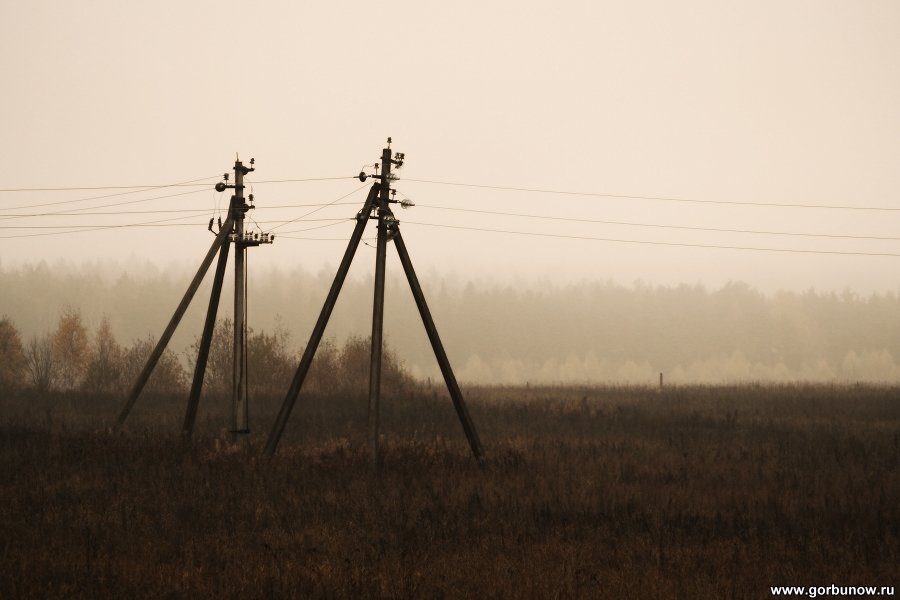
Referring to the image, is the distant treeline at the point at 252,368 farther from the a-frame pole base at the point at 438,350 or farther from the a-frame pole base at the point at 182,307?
the a-frame pole base at the point at 438,350

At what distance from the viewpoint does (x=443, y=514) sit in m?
13.1

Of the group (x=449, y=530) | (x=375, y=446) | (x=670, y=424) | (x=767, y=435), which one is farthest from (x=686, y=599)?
(x=670, y=424)

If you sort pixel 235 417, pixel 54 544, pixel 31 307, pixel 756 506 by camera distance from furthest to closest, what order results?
pixel 31 307 → pixel 235 417 → pixel 756 506 → pixel 54 544

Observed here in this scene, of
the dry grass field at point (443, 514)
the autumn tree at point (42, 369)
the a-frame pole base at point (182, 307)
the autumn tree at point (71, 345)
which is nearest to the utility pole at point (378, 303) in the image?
the dry grass field at point (443, 514)

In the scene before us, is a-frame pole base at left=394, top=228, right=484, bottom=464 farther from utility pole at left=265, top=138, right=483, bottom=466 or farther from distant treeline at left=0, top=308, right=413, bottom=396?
distant treeline at left=0, top=308, right=413, bottom=396

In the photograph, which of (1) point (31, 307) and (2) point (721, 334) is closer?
(1) point (31, 307)

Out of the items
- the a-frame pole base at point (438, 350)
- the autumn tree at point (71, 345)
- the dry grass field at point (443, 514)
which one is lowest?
the dry grass field at point (443, 514)

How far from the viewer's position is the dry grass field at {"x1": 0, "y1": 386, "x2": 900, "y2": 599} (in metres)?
9.49

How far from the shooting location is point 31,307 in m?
148

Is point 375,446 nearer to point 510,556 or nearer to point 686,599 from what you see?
point 510,556

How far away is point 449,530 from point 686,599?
13.4 ft

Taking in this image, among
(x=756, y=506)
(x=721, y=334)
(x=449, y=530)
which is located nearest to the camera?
(x=449, y=530)

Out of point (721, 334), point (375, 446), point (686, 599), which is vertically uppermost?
point (721, 334)

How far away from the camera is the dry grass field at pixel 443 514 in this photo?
9.49 metres
